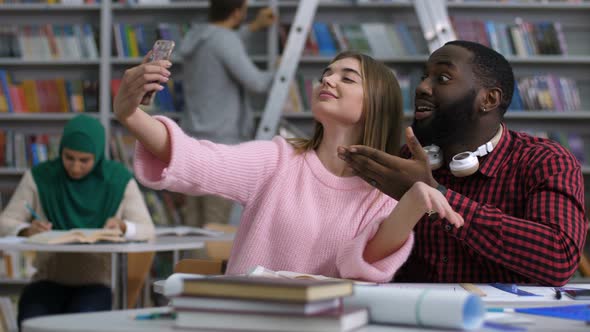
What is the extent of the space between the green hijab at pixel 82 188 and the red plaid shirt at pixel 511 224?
1761mm

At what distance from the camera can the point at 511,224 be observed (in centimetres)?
162

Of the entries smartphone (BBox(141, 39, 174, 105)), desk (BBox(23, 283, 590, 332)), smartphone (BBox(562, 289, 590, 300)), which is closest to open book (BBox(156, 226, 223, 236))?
smartphone (BBox(141, 39, 174, 105))

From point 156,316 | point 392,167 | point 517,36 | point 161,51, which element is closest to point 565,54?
point 517,36

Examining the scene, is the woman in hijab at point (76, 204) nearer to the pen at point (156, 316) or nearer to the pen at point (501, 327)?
the pen at point (156, 316)

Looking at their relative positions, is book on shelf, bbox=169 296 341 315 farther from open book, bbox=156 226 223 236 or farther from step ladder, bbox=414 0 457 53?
step ladder, bbox=414 0 457 53

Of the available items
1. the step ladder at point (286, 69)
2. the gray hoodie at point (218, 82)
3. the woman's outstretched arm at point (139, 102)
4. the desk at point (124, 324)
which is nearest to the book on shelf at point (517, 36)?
the step ladder at point (286, 69)

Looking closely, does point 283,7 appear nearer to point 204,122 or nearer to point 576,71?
point 204,122

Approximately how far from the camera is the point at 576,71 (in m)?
4.98

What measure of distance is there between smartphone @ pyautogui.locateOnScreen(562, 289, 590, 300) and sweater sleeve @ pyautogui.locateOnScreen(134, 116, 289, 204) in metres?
0.70

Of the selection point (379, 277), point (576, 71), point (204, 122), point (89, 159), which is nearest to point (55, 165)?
→ point (89, 159)

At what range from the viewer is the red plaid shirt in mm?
1615

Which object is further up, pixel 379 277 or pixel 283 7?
pixel 283 7

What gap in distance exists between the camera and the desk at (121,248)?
8.14 ft

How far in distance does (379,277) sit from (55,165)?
221 cm
